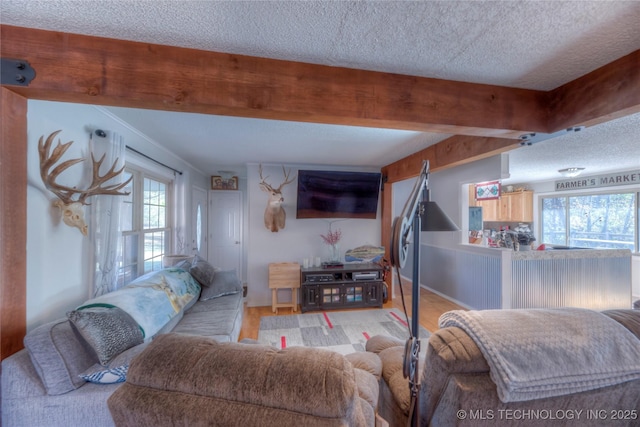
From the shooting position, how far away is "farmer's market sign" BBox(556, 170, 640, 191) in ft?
14.8

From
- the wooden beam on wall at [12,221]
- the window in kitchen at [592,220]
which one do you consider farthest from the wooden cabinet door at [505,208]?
the wooden beam on wall at [12,221]

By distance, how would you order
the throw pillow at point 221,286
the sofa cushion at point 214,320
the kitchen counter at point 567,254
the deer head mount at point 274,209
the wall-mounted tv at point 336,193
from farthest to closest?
the wall-mounted tv at point 336,193, the deer head mount at point 274,209, the kitchen counter at point 567,254, the throw pillow at point 221,286, the sofa cushion at point 214,320

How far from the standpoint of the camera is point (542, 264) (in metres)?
3.13

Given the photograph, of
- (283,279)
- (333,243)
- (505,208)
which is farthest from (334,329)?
(505,208)

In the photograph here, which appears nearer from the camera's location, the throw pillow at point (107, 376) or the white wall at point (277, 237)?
the throw pillow at point (107, 376)

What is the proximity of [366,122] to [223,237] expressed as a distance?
14.2 feet

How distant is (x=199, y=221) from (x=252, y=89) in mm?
3818

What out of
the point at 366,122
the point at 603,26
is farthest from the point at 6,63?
the point at 603,26

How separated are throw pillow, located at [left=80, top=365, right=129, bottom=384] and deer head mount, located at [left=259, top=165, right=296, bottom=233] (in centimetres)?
267

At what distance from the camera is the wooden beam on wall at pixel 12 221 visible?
117cm

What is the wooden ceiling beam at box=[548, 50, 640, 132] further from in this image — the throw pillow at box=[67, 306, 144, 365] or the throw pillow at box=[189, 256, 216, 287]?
the throw pillow at box=[189, 256, 216, 287]

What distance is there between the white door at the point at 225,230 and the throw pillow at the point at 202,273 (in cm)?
198

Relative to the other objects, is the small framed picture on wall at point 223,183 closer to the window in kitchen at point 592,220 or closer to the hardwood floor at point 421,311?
the hardwood floor at point 421,311

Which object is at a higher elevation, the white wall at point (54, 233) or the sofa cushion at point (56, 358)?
the white wall at point (54, 233)
